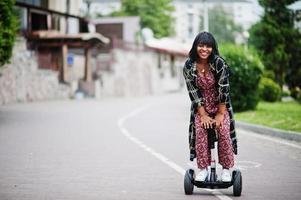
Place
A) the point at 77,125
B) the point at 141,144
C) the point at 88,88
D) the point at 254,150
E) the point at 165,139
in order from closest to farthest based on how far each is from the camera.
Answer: the point at 254,150
the point at 141,144
the point at 165,139
the point at 77,125
the point at 88,88

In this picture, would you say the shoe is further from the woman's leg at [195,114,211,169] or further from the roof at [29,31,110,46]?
the roof at [29,31,110,46]

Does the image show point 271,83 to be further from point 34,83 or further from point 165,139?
point 165,139

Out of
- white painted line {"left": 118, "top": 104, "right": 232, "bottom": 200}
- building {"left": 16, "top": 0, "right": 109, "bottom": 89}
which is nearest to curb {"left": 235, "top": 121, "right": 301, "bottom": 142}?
white painted line {"left": 118, "top": 104, "right": 232, "bottom": 200}

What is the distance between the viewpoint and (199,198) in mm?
8141

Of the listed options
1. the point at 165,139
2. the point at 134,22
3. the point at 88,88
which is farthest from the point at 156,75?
the point at 165,139

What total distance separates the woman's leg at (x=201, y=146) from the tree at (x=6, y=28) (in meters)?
16.0

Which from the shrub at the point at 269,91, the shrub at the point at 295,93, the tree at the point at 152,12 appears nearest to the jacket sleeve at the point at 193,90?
the shrub at the point at 269,91

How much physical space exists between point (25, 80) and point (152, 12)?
4488 centimetres

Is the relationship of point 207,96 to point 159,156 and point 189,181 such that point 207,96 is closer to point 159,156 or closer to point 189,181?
point 189,181

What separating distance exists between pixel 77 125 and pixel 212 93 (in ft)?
44.6

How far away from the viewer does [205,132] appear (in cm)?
824

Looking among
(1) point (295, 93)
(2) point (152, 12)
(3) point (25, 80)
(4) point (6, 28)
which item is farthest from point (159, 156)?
(2) point (152, 12)

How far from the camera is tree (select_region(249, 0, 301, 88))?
41.8 meters

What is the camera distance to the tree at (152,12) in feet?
268
